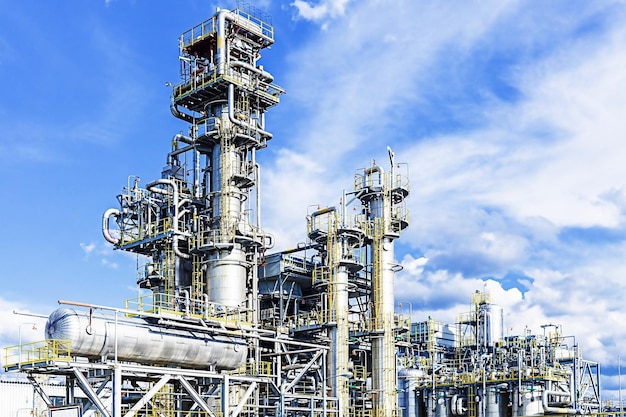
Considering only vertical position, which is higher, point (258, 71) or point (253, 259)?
point (258, 71)

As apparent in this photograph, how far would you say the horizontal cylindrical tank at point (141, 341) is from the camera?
102ft

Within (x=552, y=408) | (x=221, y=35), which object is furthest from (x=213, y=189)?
(x=552, y=408)

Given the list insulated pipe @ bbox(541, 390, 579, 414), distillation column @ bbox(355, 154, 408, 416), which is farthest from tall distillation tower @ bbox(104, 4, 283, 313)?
insulated pipe @ bbox(541, 390, 579, 414)

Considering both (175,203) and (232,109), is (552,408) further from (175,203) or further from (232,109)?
(232,109)

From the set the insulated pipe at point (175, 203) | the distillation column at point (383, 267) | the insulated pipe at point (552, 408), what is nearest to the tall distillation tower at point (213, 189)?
the insulated pipe at point (175, 203)

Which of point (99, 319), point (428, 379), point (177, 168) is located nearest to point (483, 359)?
point (428, 379)

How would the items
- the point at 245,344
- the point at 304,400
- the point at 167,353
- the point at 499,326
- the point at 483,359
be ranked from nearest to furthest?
the point at 167,353 < the point at 245,344 < the point at 304,400 < the point at 483,359 < the point at 499,326

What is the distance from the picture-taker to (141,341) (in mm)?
33094

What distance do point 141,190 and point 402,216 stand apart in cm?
1559

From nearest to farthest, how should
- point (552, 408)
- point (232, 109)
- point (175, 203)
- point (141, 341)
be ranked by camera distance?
point (141, 341)
point (552, 408)
point (175, 203)
point (232, 109)

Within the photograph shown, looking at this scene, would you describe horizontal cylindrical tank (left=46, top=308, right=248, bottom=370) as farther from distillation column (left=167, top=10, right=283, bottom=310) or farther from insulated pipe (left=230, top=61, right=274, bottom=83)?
insulated pipe (left=230, top=61, right=274, bottom=83)

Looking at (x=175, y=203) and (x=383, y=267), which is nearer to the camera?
(x=175, y=203)

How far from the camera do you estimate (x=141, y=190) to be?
153 ft

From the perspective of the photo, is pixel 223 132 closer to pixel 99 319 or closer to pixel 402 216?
pixel 402 216
